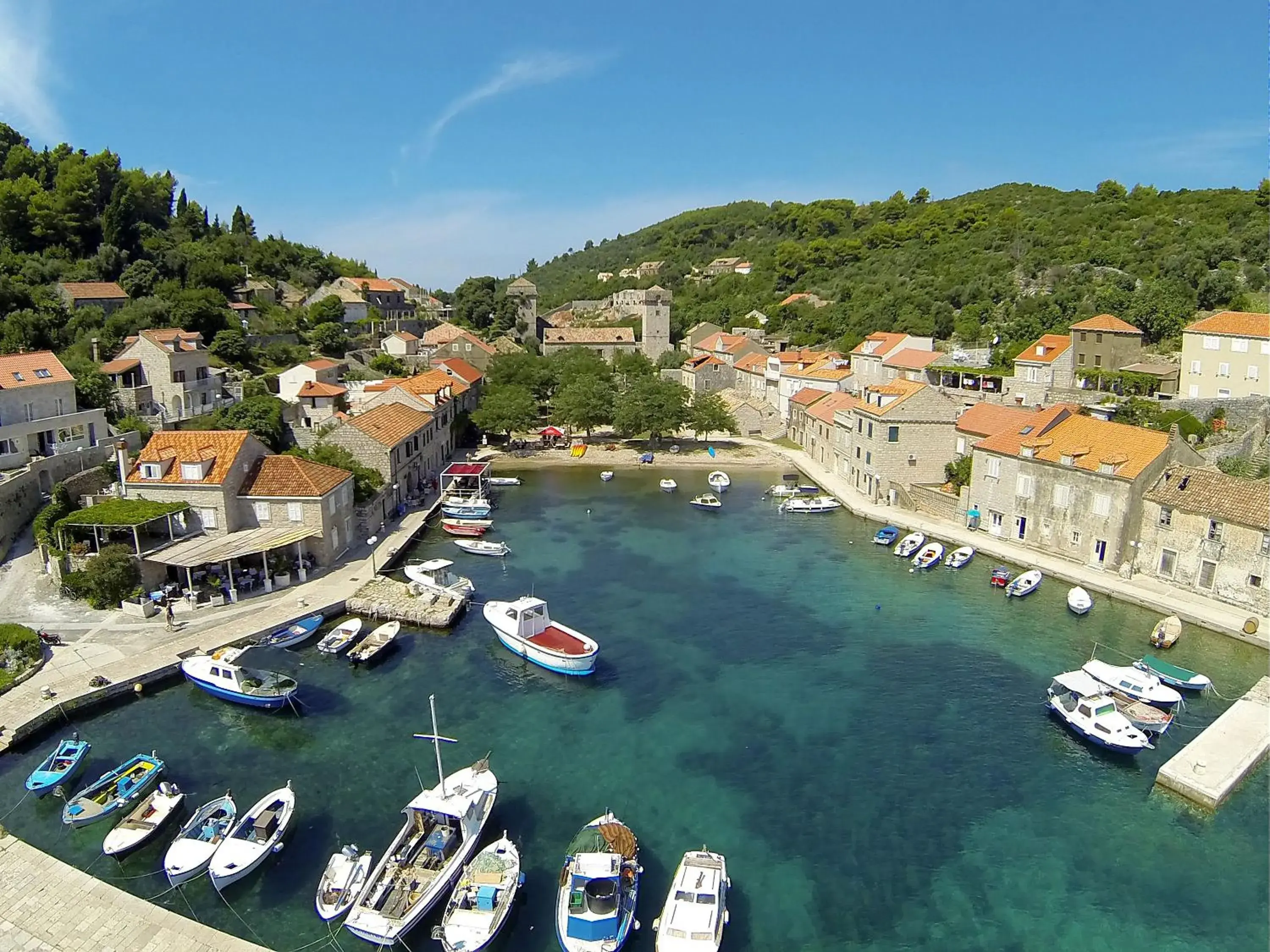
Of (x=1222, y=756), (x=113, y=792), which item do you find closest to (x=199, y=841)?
(x=113, y=792)

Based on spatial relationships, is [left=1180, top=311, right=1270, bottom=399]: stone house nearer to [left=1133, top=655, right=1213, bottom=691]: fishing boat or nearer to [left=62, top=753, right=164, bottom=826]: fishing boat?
[left=1133, top=655, right=1213, bottom=691]: fishing boat

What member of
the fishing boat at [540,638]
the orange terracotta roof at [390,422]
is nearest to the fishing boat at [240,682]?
the fishing boat at [540,638]

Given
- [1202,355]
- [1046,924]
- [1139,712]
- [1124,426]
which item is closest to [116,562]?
[1046,924]

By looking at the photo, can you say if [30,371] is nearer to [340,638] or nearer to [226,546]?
[226,546]

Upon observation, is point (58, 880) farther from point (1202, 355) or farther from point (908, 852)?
point (1202, 355)

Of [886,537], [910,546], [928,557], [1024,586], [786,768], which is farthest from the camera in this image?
[886,537]
